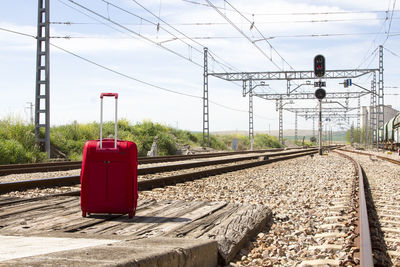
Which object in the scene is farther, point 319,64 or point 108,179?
point 319,64

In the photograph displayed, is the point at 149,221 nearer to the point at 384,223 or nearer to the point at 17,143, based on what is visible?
the point at 384,223

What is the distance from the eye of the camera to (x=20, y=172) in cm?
1280

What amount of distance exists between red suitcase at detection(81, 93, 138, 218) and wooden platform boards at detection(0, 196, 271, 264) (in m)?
0.15

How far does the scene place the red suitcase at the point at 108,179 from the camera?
5.18 m

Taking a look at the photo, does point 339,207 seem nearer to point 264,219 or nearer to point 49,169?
point 264,219

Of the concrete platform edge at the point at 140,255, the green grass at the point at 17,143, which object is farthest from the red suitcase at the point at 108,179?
the green grass at the point at 17,143

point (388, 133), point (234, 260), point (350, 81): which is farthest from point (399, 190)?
point (388, 133)

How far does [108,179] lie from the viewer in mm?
5215

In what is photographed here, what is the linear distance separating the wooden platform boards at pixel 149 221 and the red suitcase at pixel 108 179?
148 mm

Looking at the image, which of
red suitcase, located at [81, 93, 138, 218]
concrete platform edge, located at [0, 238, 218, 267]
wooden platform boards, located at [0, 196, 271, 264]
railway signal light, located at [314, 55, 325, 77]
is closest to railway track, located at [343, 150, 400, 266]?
wooden platform boards, located at [0, 196, 271, 264]

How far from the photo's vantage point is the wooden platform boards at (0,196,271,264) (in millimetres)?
4250

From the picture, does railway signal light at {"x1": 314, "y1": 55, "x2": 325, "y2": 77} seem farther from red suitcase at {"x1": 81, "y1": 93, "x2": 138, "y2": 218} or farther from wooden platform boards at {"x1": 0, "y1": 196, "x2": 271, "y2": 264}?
red suitcase at {"x1": 81, "y1": 93, "x2": 138, "y2": 218}

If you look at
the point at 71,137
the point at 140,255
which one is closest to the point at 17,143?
the point at 71,137

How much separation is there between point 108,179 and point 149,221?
2.07ft
